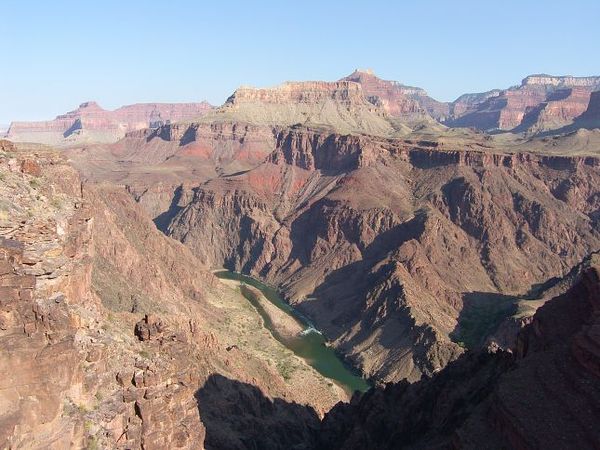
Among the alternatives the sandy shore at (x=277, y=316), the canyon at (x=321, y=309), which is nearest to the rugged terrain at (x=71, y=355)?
the canyon at (x=321, y=309)

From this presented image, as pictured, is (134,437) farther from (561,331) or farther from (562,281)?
(562,281)

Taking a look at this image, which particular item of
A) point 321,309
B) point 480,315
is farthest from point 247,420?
point 480,315

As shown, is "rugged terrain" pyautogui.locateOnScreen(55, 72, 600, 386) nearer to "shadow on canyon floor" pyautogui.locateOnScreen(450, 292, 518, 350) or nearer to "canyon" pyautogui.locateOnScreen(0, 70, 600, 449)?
"shadow on canyon floor" pyautogui.locateOnScreen(450, 292, 518, 350)

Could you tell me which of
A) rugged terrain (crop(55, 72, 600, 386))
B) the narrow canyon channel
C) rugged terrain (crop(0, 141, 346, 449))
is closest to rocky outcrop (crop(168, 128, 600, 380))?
rugged terrain (crop(55, 72, 600, 386))

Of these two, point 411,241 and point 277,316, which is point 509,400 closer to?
point 277,316

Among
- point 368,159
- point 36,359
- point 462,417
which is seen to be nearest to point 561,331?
point 462,417
